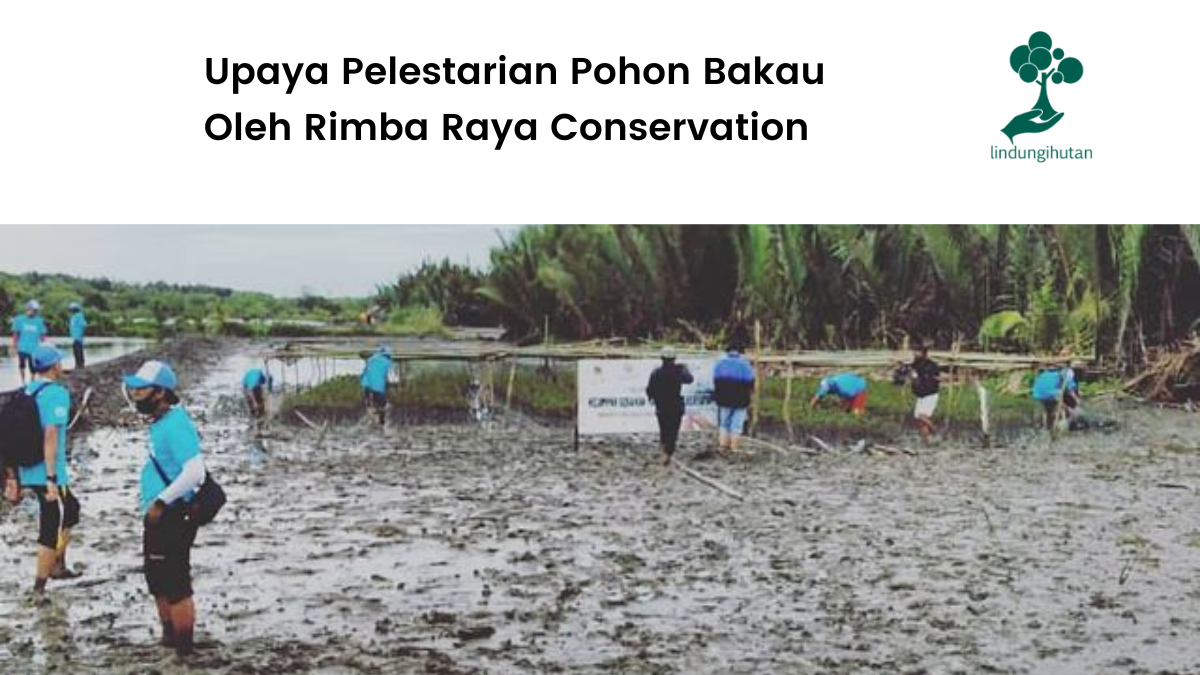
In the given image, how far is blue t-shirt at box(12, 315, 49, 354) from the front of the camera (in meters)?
17.8

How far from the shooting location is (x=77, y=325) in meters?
22.0

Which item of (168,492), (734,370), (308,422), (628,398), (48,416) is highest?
(48,416)

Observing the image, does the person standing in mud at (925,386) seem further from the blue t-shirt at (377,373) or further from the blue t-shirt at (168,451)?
the blue t-shirt at (168,451)

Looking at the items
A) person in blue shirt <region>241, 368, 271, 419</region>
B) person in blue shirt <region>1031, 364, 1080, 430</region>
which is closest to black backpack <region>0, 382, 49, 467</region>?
person in blue shirt <region>241, 368, 271, 419</region>

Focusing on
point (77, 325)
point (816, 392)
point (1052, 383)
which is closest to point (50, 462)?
point (816, 392)

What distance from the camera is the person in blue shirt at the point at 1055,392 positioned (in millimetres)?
18672

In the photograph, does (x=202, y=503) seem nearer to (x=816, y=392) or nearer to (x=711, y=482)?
(x=711, y=482)

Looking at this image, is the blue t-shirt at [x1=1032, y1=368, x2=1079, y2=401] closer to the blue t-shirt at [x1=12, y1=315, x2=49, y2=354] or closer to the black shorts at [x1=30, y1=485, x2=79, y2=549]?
the blue t-shirt at [x1=12, y1=315, x2=49, y2=354]

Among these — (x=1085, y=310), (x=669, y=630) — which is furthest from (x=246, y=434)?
(x=1085, y=310)

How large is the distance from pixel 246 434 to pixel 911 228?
38.4 feet

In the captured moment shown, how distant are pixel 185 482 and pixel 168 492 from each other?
9cm

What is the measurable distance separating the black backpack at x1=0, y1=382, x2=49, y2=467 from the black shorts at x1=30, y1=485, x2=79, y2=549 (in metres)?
0.18
